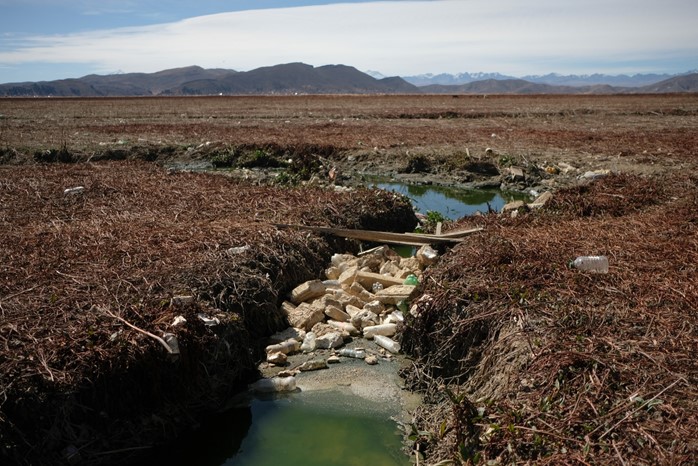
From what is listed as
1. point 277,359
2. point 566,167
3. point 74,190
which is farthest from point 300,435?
point 566,167

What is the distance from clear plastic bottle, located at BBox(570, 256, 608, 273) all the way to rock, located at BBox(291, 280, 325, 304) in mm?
2863

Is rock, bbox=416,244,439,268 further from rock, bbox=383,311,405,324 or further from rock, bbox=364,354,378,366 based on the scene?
rock, bbox=364,354,378,366

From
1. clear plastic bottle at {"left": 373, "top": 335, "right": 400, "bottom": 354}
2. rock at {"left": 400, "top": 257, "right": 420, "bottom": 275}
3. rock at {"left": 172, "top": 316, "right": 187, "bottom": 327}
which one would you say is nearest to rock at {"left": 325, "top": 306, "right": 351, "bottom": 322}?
clear plastic bottle at {"left": 373, "top": 335, "right": 400, "bottom": 354}

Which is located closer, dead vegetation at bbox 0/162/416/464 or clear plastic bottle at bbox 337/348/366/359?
dead vegetation at bbox 0/162/416/464

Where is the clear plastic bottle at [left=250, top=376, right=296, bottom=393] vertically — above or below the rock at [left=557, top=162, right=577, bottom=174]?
below

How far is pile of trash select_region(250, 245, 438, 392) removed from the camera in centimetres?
572

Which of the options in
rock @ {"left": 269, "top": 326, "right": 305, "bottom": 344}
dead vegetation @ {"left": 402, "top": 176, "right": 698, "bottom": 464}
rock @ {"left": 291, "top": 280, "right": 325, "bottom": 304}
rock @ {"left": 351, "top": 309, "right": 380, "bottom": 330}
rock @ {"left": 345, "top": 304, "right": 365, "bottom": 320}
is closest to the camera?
dead vegetation @ {"left": 402, "top": 176, "right": 698, "bottom": 464}

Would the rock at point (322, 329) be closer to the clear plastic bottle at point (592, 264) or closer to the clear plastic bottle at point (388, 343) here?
the clear plastic bottle at point (388, 343)

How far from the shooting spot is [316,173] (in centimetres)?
1427

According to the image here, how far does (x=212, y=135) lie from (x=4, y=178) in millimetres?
10234

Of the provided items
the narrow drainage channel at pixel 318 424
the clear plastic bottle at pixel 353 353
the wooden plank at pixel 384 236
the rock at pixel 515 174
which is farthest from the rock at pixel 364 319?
the rock at pixel 515 174

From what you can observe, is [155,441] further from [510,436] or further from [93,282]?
[510,436]

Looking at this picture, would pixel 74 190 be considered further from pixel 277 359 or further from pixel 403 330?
pixel 403 330

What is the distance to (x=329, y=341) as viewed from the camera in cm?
589
